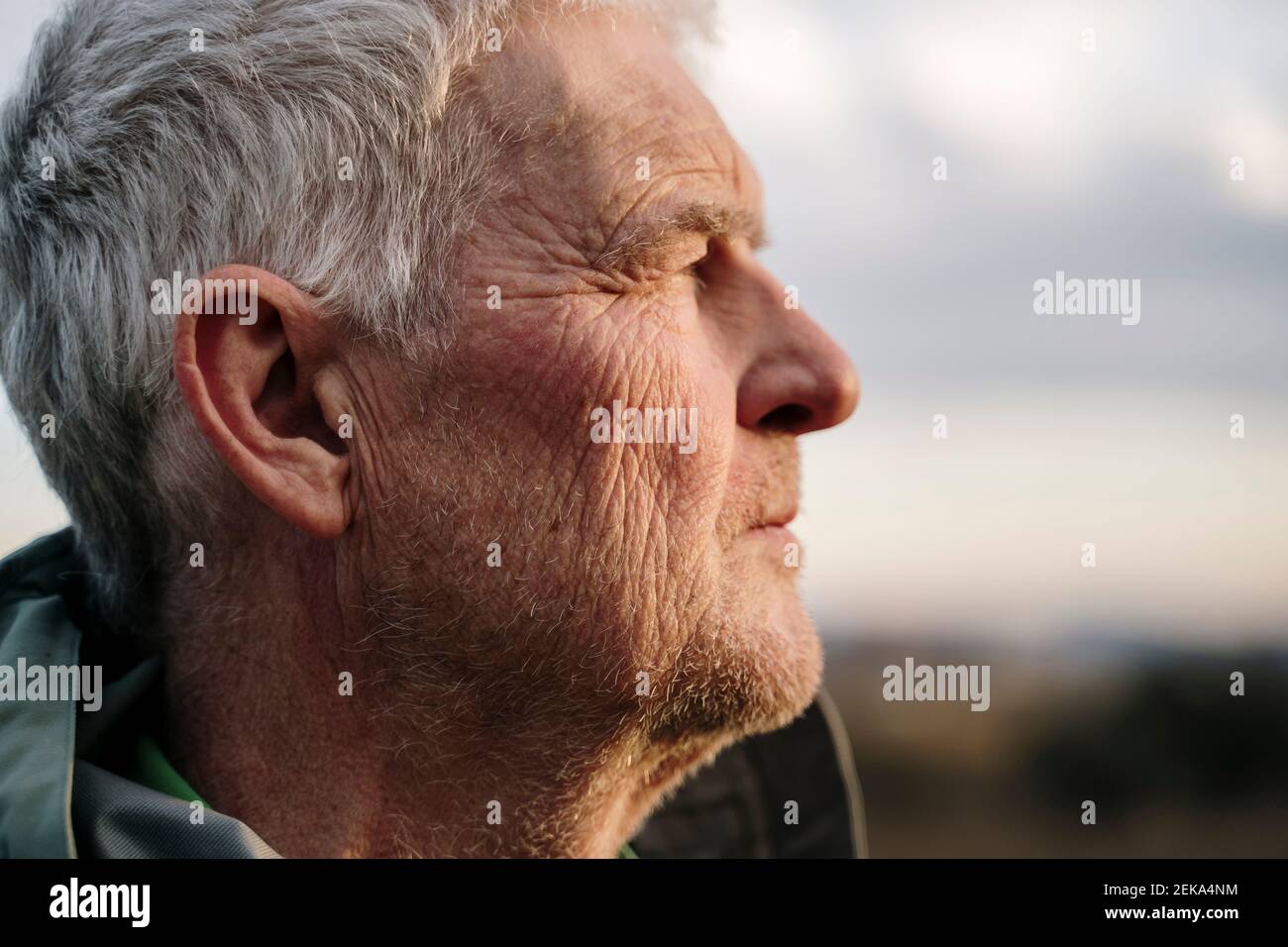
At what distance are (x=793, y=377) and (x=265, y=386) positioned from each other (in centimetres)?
91

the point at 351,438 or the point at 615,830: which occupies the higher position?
the point at 351,438

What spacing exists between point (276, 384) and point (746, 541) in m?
0.84

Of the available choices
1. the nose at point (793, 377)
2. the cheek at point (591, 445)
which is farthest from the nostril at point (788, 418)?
the cheek at point (591, 445)

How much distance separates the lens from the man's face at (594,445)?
5.74 feet

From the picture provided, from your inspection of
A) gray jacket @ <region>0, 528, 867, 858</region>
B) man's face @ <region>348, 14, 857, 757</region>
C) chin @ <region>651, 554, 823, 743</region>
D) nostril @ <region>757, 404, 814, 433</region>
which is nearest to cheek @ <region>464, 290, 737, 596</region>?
man's face @ <region>348, 14, 857, 757</region>

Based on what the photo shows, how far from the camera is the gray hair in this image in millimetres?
1763

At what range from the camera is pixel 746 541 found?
188cm

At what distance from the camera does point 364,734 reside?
182 centimetres

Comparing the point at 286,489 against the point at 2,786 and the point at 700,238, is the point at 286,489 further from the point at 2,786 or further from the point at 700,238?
the point at 700,238

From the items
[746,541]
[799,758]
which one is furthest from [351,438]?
[799,758]

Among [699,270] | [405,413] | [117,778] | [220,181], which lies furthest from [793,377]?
[117,778]

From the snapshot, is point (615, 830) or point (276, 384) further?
point (615, 830)

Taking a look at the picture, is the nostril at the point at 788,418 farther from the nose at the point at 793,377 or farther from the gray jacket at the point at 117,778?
the gray jacket at the point at 117,778

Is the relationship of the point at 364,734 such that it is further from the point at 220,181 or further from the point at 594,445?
the point at 220,181
